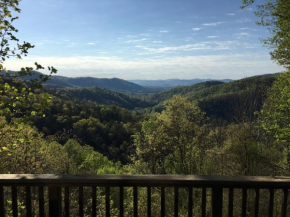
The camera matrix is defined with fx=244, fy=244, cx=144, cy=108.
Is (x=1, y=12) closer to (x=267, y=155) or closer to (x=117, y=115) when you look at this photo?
(x=267, y=155)

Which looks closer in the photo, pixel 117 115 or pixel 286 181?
pixel 286 181

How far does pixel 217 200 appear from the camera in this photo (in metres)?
2.43

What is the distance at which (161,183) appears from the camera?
2318 millimetres

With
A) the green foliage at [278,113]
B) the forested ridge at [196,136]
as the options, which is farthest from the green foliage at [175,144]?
the green foliage at [278,113]

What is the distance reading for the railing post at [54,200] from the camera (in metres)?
2.39

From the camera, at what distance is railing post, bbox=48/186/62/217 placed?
239 centimetres

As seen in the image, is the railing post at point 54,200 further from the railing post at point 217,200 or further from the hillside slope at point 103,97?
the hillside slope at point 103,97

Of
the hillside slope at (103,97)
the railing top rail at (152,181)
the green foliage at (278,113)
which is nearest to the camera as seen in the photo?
the railing top rail at (152,181)

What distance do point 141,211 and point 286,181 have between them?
13233mm

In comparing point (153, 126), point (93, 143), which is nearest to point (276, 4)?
point (153, 126)

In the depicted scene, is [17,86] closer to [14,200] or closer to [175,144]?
[14,200]

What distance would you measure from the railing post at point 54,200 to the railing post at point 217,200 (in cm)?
153

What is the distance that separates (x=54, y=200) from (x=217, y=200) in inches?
63.8

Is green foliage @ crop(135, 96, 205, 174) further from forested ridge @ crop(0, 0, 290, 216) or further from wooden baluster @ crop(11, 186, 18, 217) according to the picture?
wooden baluster @ crop(11, 186, 18, 217)
